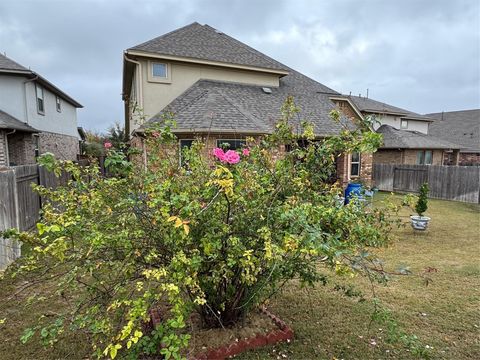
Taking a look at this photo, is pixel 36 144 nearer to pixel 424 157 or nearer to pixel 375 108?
pixel 375 108

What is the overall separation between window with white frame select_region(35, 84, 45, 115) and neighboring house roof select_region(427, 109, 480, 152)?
28.6 metres

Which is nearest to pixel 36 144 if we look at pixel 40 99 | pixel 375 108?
pixel 40 99

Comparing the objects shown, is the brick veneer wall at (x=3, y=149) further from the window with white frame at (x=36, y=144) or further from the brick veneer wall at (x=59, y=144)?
the window with white frame at (x=36, y=144)

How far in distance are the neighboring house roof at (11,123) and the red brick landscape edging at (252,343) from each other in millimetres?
13498

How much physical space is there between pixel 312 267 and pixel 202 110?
9190 millimetres

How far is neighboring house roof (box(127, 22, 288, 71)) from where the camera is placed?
12.2 m

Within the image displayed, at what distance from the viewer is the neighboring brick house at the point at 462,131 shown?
23.7 m

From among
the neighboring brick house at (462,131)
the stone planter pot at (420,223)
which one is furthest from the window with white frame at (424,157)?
the stone planter pot at (420,223)

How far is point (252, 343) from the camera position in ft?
9.71

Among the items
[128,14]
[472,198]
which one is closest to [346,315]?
[128,14]

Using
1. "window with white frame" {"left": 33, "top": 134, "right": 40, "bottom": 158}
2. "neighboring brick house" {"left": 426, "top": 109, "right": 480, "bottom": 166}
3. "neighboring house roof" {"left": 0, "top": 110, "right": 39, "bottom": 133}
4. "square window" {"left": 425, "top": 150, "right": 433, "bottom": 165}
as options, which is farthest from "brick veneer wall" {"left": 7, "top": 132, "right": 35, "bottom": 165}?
"neighboring brick house" {"left": 426, "top": 109, "right": 480, "bottom": 166}

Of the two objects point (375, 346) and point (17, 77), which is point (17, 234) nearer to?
point (375, 346)

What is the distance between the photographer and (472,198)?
13.6m

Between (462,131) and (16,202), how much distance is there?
105 ft
